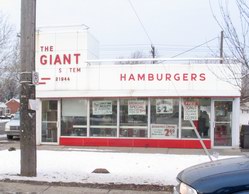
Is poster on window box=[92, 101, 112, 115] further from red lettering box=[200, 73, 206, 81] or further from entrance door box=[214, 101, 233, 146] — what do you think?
entrance door box=[214, 101, 233, 146]

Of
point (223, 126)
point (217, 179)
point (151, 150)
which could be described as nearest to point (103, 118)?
point (151, 150)

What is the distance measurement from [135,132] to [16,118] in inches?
379

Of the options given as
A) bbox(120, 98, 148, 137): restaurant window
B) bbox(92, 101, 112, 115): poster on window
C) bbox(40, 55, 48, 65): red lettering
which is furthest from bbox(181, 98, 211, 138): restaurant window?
bbox(40, 55, 48, 65): red lettering

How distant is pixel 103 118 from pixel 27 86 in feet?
30.0

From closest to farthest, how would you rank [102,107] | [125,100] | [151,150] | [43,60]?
[151,150]
[125,100]
[102,107]
[43,60]

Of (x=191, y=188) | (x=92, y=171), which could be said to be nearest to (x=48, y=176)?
(x=92, y=171)

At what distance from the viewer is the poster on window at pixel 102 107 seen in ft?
63.0

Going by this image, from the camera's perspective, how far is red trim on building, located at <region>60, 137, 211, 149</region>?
18.5 meters

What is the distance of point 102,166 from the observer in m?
12.1

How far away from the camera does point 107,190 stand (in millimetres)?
9062

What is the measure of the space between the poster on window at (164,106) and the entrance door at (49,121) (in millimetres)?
4731

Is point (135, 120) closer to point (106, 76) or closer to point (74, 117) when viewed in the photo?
point (106, 76)

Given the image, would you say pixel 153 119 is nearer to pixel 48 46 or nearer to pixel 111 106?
pixel 111 106

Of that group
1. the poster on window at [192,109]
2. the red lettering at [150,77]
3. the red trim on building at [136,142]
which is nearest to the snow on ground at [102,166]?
the red trim on building at [136,142]
